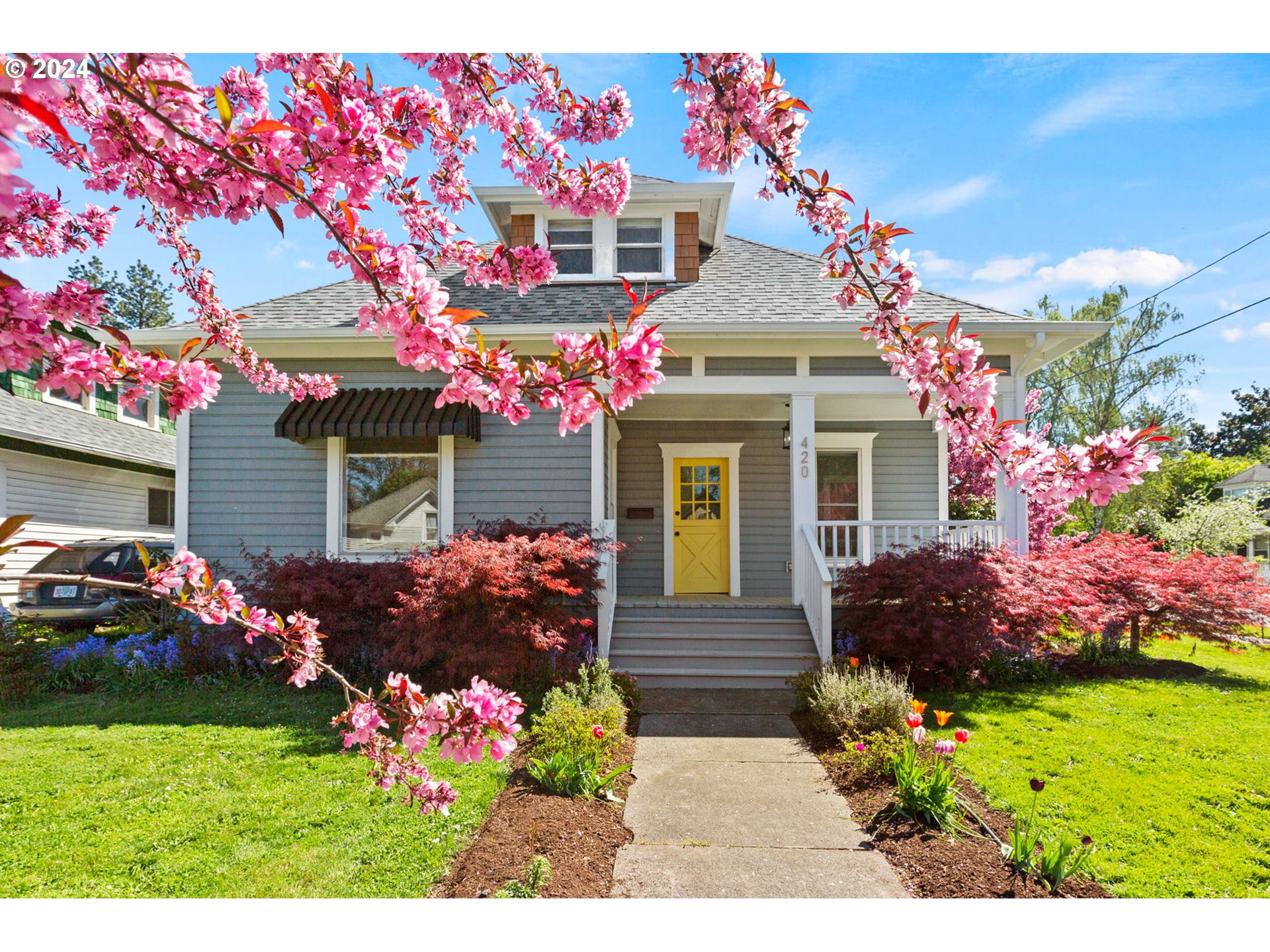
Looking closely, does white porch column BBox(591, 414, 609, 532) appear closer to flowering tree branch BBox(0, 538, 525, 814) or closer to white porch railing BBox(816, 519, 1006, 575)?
white porch railing BBox(816, 519, 1006, 575)

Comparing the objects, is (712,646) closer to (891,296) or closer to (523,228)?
(891,296)

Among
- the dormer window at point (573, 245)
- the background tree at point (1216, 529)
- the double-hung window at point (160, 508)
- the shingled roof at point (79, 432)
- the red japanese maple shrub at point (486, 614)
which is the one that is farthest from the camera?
the double-hung window at point (160, 508)

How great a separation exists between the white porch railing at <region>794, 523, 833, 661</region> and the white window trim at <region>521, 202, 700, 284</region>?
3.96m

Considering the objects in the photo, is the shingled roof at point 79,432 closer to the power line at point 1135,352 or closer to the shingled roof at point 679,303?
the shingled roof at point 679,303

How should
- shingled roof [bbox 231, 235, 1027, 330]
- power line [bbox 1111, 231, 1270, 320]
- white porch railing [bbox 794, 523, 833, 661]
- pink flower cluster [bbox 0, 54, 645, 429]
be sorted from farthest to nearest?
power line [bbox 1111, 231, 1270, 320], shingled roof [bbox 231, 235, 1027, 330], white porch railing [bbox 794, 523, 833, 661], pink flower cluster [bbox 0, 54, 645, 429]

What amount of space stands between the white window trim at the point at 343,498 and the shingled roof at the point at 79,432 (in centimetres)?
393

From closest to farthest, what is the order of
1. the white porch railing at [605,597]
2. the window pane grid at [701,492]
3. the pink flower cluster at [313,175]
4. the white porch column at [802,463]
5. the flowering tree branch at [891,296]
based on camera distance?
the pink flower cluster at [313,175], the flowering tree branch at [891,296], the white porch railing at [605,597], the white porch column at [802,463], the window pane grid at [701,492]

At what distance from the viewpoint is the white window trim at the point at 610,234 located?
9.34m

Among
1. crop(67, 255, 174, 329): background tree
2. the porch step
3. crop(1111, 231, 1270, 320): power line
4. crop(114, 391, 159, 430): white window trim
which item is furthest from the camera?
crop(67, 255, 174, 329): background tree

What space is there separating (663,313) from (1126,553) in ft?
18.7

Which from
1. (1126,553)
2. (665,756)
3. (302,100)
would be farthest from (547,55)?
(1126,553)

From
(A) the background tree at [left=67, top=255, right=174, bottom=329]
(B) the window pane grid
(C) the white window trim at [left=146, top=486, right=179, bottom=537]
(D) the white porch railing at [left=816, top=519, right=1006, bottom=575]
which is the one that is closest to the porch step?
(D) the white porch railing at [left=816, top=519, right=1006, bottom=575]

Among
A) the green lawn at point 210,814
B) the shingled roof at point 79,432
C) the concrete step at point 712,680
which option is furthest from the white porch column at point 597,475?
the shingled roof at point 79,432

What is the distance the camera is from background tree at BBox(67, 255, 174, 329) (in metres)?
28.3
